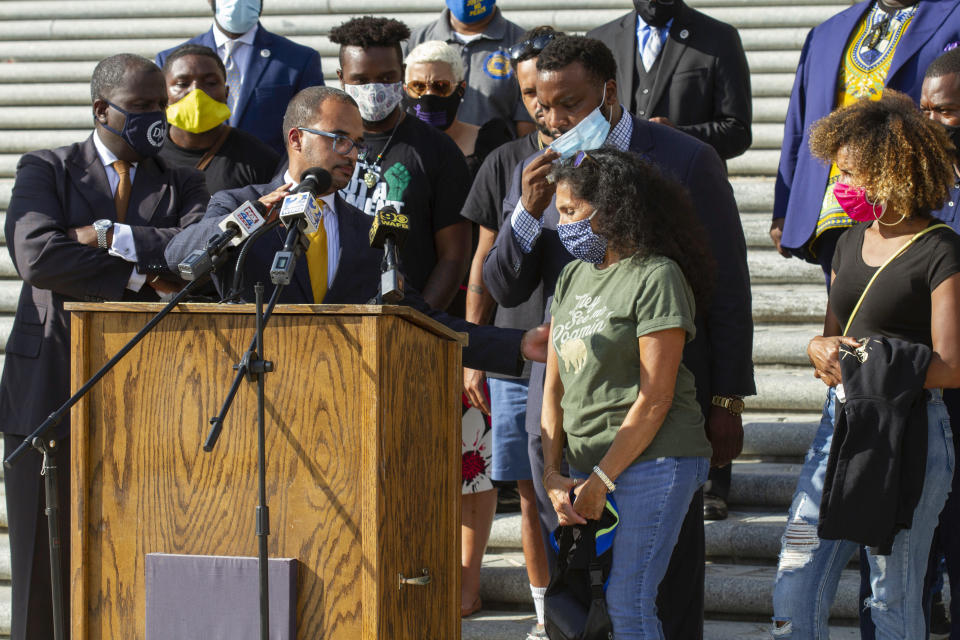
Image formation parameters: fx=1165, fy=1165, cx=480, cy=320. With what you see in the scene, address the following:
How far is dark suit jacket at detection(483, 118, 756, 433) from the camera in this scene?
3742mm

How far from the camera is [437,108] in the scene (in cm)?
553

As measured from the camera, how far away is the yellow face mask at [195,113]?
5137 millimetres

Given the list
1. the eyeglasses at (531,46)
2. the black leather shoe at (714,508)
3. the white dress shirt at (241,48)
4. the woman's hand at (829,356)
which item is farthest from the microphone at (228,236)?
the white dress shirt at (241,48)

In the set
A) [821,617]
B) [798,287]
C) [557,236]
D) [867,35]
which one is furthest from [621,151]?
[798,287]

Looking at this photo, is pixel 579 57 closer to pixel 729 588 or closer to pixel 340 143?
pixel 340 143

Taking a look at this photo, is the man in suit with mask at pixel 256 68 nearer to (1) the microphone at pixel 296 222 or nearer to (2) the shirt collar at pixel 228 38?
(2) the shirt collar at pixel 228 38

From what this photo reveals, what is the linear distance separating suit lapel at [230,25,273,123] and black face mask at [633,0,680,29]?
1.93 meters

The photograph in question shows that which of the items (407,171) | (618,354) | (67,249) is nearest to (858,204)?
(618,354)

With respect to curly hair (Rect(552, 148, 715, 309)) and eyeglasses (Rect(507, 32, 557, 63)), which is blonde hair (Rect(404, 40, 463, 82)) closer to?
eyeglasses (Rect(507, 32, 557, 63))

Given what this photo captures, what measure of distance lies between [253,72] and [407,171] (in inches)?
60.8

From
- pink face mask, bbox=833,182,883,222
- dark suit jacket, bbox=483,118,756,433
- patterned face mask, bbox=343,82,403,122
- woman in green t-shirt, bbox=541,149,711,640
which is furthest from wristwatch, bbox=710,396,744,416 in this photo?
patterned face mask, bbox=343,82,403,122

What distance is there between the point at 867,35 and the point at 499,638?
299 centimetres

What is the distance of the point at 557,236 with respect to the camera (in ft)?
12.9

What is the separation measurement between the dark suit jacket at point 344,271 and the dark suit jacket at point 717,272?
0.26 metres
